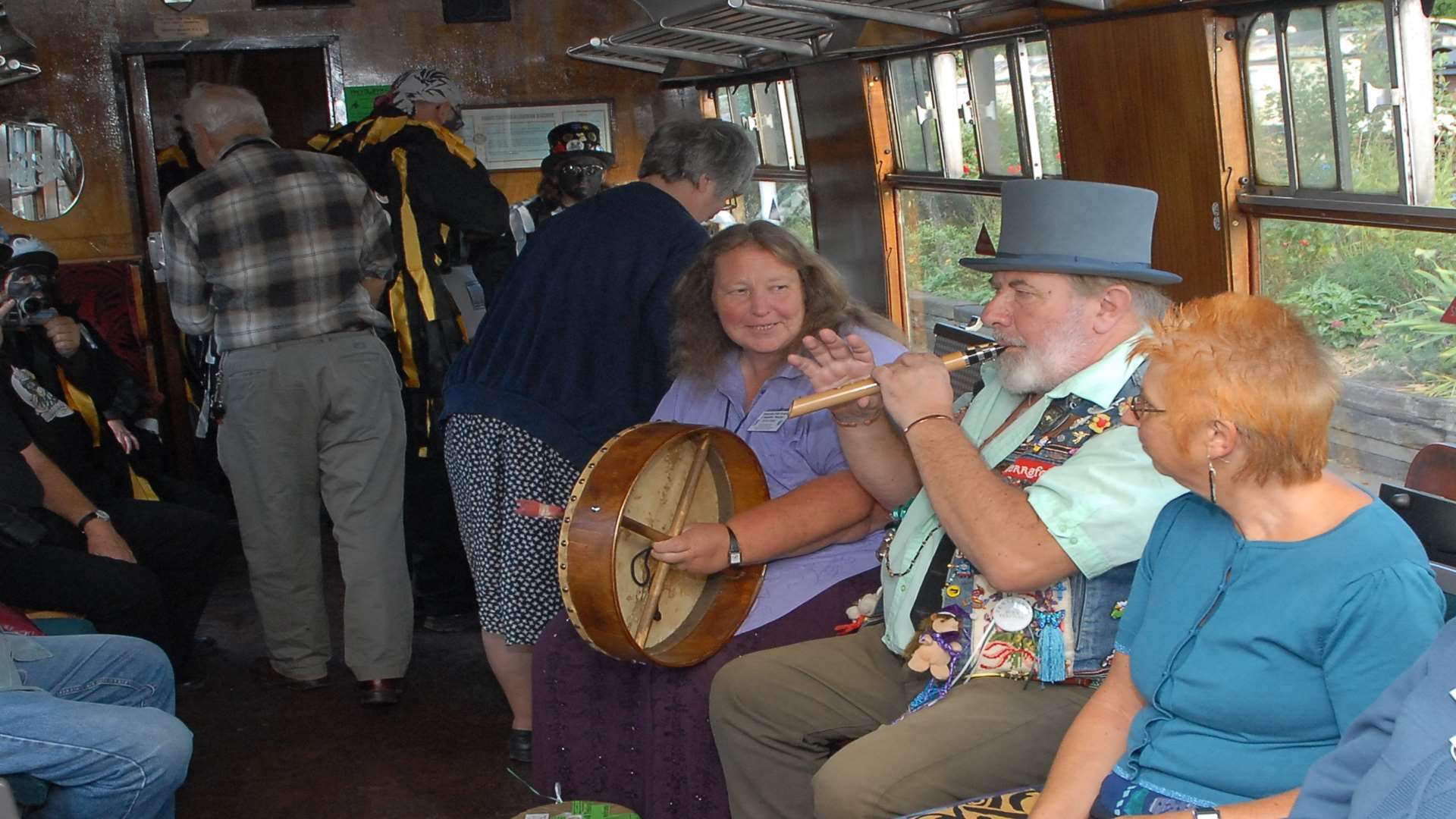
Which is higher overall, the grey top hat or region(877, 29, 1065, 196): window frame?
region(877, 29, 1065, 196): window frame

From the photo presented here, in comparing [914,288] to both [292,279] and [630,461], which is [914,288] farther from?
[630,461]

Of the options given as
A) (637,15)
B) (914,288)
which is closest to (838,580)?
(914,288)

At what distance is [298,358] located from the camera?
14.0 feet

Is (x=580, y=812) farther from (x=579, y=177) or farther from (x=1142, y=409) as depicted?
(x=579, y=177)

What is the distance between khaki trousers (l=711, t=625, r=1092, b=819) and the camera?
2.35 m

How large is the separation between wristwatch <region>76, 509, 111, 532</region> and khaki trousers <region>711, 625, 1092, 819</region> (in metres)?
2.15

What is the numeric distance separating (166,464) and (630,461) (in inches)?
198

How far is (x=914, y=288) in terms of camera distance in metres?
5.98

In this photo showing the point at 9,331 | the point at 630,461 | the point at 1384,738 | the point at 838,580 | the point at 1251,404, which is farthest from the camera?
the point at 9,331

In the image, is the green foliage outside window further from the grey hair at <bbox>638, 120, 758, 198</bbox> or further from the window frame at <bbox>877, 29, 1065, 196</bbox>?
the grey hair at <bbox>638, 120, 758, 198</bbox>

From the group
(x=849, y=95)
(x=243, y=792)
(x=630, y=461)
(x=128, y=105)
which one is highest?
(x=128, y=105)

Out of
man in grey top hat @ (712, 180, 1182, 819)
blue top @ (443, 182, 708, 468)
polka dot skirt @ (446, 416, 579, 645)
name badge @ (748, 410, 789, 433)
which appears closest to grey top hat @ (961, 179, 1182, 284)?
man in grey top hat @ (712, 180, 1182, 819)

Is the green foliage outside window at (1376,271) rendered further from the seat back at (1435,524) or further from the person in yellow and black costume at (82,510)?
the person in yellow and black costume at (82,510)

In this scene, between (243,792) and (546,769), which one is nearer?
(546,769)
